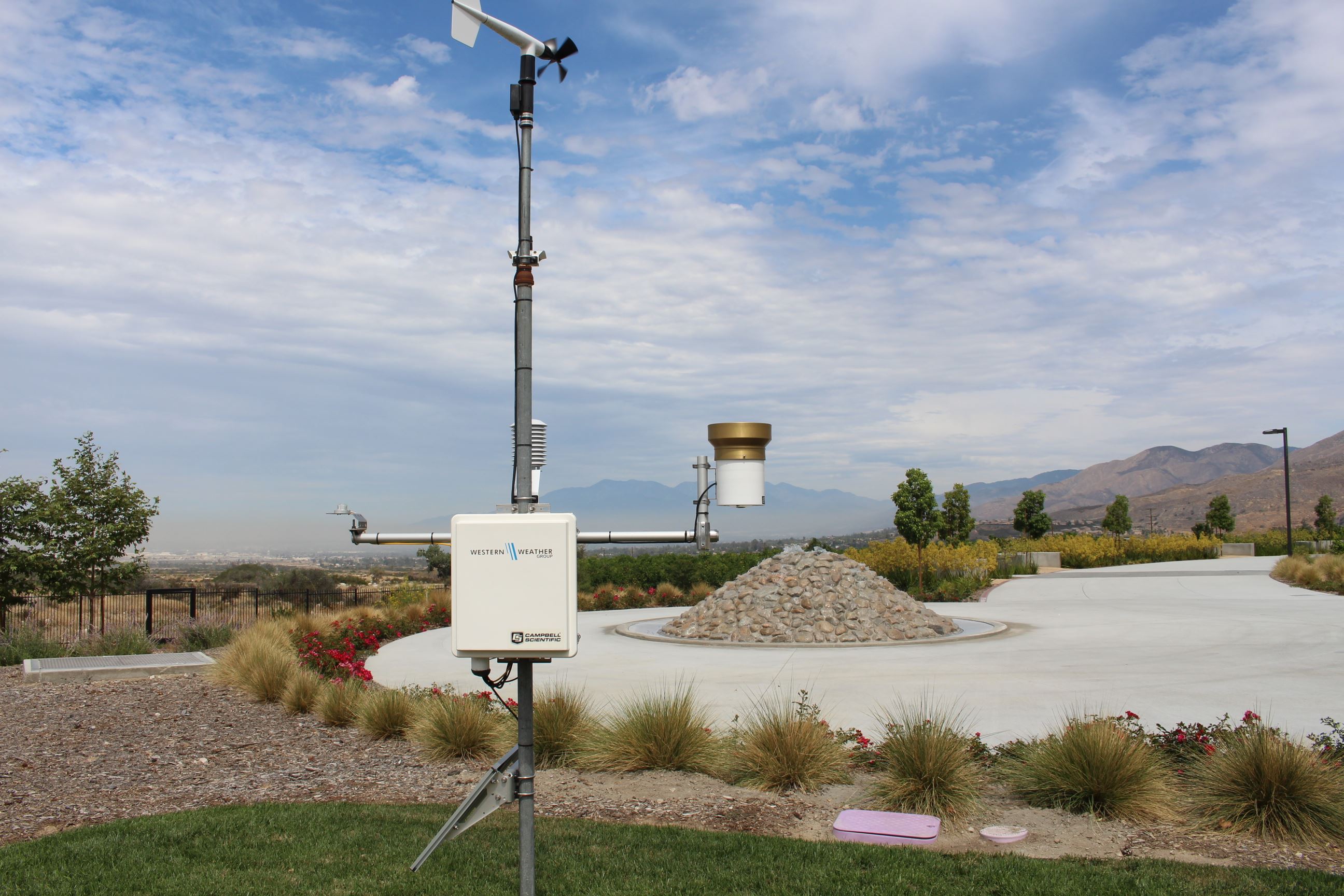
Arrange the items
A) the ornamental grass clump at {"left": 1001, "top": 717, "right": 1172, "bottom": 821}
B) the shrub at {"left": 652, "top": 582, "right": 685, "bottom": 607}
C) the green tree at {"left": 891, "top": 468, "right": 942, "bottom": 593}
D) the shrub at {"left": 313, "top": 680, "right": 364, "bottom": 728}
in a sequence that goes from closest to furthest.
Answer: the ornamental grass clump at {"left": 1001, "top": 717, "right": 1172, "bottom": 821}, the shrub at {"left": 313, "top": 680, "right": 364, "bottom": 728}, the shrub at {"left": 652, "top": 582, "right": 685, "bottom": 607}, the green tree at {"left": 891, "top": 468, "right": 942, "bottom": 593}

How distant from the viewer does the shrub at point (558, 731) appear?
6492mm

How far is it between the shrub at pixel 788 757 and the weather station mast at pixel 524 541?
6.91 ft

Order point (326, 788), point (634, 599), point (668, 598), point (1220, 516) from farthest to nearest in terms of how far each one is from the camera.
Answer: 1. point (1220, 516)
2. point (668, 598)
3. point (634, 599)
4. point (326, 788)

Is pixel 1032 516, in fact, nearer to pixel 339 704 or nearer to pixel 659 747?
pixel 339 704

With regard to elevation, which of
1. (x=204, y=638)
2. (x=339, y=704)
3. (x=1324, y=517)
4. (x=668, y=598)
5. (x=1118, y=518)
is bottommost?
(x=668, y=598)

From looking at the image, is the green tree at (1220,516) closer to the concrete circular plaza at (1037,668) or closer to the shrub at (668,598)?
Result: the concrete circular plaza at (1037,668)

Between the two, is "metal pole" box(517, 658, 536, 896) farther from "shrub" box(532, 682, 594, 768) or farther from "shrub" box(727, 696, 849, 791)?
"shrub" box(532, 682, 594, 768)

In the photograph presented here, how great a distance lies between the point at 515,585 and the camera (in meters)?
3.54

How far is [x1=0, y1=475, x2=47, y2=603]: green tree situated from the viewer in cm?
1577

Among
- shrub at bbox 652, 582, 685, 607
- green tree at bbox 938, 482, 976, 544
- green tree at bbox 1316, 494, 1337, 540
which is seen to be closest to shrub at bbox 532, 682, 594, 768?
shrub at bbox 652, 582, 685, 607

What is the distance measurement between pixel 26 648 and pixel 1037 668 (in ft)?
44.3

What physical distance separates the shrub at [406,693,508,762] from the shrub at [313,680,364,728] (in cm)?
128

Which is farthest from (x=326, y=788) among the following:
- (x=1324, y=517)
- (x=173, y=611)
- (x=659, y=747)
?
(x=1324, y=517)

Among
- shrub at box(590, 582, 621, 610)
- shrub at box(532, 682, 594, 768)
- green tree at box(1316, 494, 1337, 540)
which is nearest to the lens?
shrub at box(532, 682, 594, 768)
